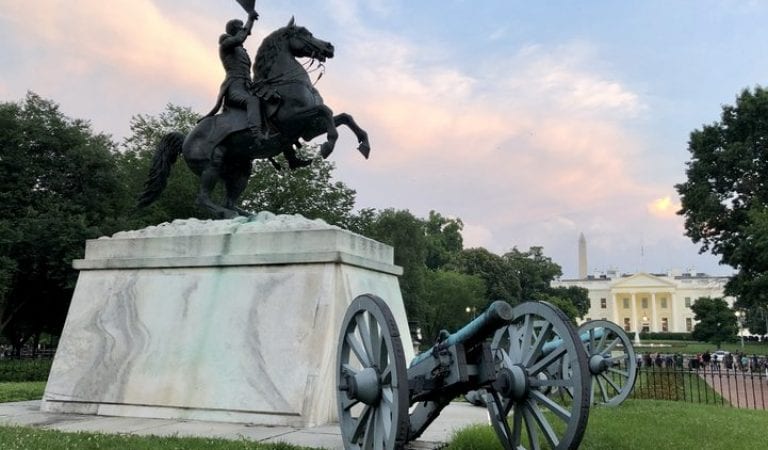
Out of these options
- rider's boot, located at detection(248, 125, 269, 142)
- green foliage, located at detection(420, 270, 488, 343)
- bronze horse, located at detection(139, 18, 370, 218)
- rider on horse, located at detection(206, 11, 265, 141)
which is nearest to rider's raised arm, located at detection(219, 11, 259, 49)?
rider on horse, located at detection(206, 11, 265, 141)

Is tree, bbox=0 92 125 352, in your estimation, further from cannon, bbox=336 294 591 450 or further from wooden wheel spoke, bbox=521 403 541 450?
wooden wheel spoke, bbox=521 403 541 450

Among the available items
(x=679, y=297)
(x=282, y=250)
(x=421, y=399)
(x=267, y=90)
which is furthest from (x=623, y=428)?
(x=679, y=297)

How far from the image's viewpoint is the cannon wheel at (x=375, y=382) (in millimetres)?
4633

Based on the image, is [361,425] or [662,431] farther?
[662,431]

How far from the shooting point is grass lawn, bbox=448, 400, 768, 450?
6340 mm

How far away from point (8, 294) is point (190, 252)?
19325 mm

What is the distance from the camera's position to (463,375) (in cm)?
493

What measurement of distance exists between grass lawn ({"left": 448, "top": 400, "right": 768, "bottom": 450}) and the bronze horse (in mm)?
4953

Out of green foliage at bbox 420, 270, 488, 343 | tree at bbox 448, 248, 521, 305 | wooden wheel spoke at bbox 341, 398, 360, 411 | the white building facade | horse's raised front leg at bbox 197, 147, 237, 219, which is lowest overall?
wooden wheel spoke at bbox 341, 398, 360, 411

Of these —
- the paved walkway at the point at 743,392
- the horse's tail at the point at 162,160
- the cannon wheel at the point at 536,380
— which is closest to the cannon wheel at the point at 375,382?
the cannon wheel at the point at 536,380

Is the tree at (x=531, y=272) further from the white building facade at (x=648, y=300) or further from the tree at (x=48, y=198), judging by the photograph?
the tree at (x=48, y=198)

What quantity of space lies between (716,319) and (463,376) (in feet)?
209

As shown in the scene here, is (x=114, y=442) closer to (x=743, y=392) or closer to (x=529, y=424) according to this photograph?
(x=529, y=424)

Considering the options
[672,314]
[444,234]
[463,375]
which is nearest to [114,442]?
[463,375]
